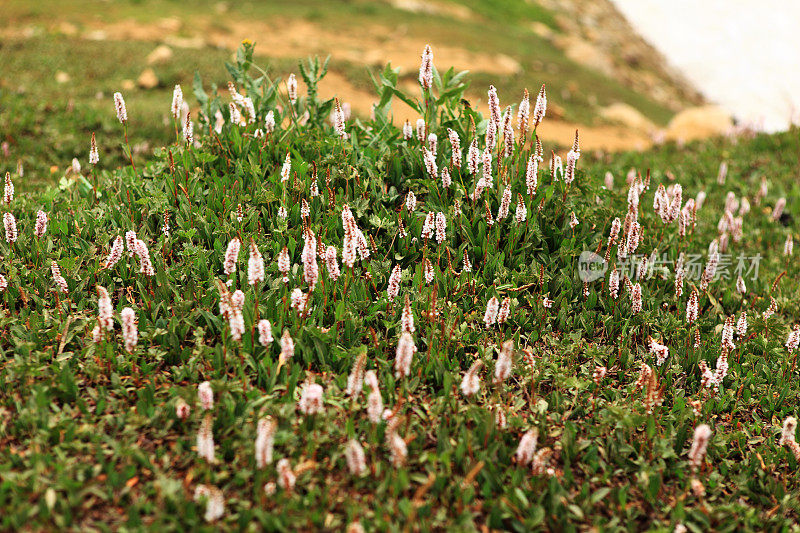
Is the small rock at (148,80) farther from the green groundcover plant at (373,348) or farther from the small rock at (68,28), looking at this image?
the green groundcover plant at (373,348)

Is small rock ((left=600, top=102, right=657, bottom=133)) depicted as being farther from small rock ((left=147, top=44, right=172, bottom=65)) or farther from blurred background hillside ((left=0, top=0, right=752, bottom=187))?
small rock ((left=147, top=44, right=172, bottom=65))

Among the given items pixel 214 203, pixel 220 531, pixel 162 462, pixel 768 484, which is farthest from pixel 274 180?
pixel 768 484

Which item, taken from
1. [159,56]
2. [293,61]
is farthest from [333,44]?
[159,56]

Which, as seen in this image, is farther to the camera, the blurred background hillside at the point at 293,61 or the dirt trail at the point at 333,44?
the dirt trail at the point at 333,44

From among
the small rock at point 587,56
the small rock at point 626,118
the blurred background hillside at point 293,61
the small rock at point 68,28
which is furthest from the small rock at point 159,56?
the small rock at point 587,56

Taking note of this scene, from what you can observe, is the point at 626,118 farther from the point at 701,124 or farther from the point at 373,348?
A: the point at 373,348

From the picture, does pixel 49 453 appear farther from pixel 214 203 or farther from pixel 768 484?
pixel 768 484
